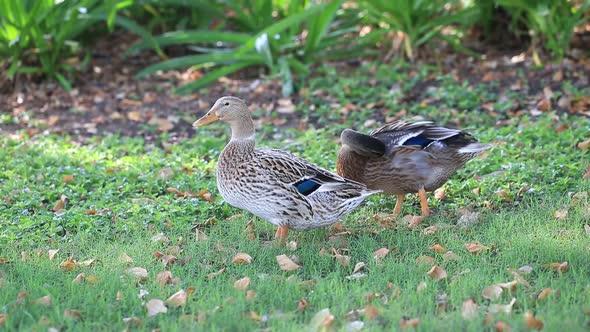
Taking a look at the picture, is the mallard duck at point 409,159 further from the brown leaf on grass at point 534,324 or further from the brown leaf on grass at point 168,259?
the brown leaf on grass at point 534,324

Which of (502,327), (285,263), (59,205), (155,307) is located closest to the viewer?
(502,327)

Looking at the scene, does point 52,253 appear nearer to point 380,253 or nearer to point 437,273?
point 380,253

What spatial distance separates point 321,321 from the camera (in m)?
3.88

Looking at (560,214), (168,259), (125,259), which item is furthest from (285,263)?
(560,214)

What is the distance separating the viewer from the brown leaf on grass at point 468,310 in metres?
3.89

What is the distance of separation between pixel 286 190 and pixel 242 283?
78 centimetres

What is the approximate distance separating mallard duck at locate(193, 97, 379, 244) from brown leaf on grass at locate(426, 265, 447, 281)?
78 cm

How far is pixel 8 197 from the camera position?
587 cm

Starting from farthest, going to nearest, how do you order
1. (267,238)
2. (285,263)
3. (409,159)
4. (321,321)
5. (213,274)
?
(409,159)
(267,238)
(285,263)
(213,274)
(321,321)

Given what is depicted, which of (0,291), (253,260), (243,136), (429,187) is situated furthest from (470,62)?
(0,291)

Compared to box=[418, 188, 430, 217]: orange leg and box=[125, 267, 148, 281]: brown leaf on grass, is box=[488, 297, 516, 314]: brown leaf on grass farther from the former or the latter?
box=[125, 267, 148, 281]: brown leaf on grass

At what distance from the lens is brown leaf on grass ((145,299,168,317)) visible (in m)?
→ 4.08

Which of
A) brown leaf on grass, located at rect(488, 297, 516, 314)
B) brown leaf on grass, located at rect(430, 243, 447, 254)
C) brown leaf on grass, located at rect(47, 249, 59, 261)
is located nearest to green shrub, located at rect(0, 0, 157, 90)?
brown leaf on grass, located at rect(47, 249, 59, 261)

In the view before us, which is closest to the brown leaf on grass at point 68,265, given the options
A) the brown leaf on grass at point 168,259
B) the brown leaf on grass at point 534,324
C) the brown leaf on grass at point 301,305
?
the brown leaf on grass at point 168,259
